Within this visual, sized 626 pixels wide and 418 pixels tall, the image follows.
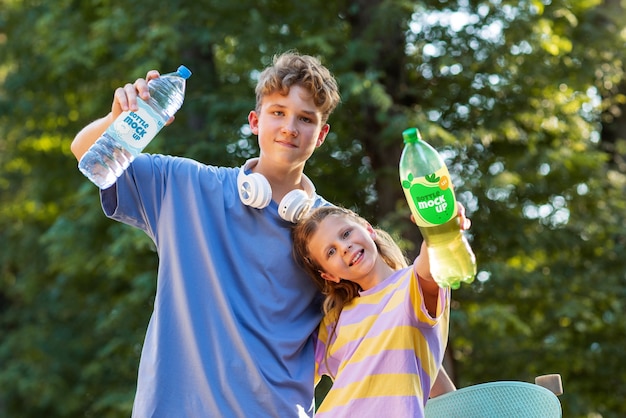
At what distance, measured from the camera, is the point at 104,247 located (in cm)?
934

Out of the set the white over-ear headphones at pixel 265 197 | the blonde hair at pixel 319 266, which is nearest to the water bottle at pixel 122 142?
the white over-ear headphones at pixel 265 197

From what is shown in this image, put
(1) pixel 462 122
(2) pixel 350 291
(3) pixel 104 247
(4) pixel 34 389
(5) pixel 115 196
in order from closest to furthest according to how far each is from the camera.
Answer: (5) pixel 115 196 < (2) pixel 350 291 < (1) pixel 462 122 < (3) pixel 104 247 < (4) pixel 34 389

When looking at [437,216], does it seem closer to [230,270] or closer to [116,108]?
[230,270]

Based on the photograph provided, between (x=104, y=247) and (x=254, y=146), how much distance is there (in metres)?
2.10

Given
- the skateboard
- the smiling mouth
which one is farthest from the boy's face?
A: the skateboard

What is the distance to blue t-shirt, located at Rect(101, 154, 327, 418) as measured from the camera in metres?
2.62

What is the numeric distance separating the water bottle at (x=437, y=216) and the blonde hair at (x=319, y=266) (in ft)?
1.66

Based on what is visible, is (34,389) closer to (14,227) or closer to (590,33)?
(14,227)

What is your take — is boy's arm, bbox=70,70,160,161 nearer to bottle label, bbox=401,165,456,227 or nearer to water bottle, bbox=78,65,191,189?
water bottle, bbox=78,65,191,189

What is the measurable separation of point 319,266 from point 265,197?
0.89ft

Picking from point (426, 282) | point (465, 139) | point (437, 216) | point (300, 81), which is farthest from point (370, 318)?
point (465, 139)

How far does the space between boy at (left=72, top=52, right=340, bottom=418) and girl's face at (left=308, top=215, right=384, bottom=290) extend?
0.09m

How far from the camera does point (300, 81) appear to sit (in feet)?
9.45

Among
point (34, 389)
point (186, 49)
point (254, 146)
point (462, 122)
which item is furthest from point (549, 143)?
point (34, 389)
